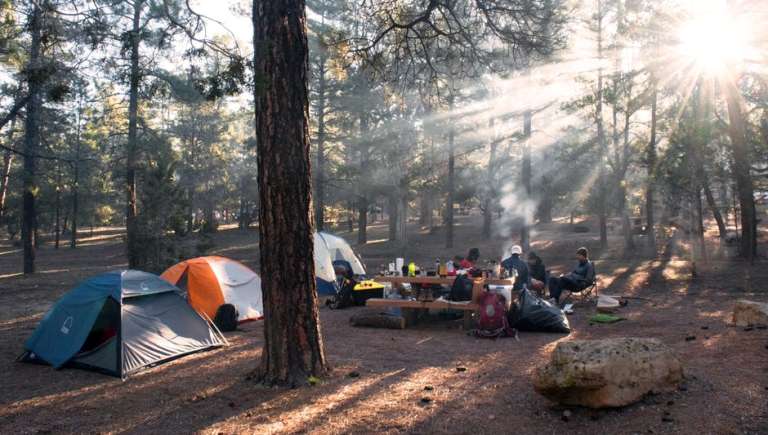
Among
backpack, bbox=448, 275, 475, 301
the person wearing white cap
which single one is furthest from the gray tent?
the person wearing white cap

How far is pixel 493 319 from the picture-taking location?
8508mm

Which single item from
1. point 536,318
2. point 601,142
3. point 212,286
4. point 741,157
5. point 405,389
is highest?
point 601,142

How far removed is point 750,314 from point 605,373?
4.73m

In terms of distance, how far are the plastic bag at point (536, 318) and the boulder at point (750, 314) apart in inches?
95.2

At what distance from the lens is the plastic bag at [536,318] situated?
862 centimetres

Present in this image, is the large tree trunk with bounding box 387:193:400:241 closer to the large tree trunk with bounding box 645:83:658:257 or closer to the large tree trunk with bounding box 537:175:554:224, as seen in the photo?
the large tree trunk with bounding box 537:175:554:224

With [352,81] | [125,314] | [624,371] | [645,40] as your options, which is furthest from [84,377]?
[352,81]

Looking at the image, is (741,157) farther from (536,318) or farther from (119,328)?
(119,328)

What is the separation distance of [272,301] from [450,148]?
19.6 meters

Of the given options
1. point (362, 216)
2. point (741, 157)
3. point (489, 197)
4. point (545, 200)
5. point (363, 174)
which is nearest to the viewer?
point (741, 157)

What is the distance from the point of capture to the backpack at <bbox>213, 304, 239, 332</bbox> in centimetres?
952

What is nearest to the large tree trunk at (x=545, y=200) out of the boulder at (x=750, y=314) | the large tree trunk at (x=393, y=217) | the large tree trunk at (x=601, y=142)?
the large tree trunk at (x=601, y=142)

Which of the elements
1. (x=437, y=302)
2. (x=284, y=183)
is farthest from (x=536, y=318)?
(x=284, y=183)

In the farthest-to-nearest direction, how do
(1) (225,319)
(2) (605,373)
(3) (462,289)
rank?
(1) (225,319) → (3) (462,289) → (2) (605,373)
